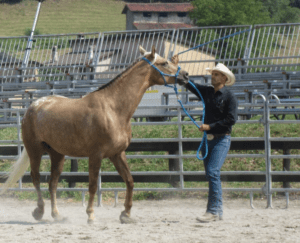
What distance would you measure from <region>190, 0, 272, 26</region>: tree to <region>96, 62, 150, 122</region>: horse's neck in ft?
180

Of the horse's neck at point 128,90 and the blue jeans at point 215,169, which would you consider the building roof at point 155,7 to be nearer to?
the horse's neck at point 128,90

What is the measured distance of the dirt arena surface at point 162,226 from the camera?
485cm

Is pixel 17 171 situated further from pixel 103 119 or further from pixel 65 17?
pixel 65 17

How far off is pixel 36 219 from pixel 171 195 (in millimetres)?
2665

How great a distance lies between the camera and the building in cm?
7656

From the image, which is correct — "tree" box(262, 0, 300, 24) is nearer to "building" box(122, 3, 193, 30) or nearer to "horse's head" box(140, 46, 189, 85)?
"building" box(122, 3, 193, 30)

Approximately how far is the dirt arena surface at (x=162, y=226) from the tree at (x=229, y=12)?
177 feet

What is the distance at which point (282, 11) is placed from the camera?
75125mm

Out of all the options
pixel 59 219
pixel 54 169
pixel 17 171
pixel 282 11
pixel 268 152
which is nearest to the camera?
pixel 59 219

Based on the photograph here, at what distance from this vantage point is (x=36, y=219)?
631 cm

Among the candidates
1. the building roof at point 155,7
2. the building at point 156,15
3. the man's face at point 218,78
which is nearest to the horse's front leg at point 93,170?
the man's face at point 218,78

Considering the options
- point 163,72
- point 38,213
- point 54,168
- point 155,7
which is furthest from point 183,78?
point 155,7

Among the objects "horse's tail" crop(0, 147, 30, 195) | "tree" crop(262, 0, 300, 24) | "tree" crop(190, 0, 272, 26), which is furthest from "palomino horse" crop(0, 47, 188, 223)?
"tree" crop(262, 0, 300, 24)

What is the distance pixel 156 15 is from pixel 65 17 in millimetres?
24412
